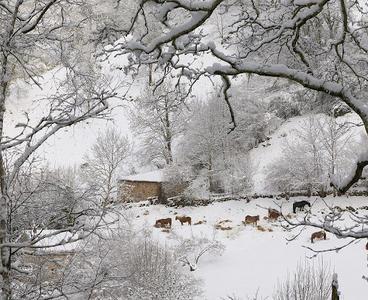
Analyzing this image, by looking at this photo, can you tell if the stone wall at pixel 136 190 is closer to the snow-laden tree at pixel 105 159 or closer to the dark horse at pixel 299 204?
the snow-laden tree at pixel 105 159

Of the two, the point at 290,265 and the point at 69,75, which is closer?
the point at 69,75

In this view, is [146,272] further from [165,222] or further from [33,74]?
[33,74]

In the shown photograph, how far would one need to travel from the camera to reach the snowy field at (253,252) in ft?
48.4

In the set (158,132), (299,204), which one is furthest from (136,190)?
(299,204)

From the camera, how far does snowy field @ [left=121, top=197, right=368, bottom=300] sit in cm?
1477

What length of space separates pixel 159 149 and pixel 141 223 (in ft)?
23.7

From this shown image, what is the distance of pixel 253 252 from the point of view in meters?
17.7

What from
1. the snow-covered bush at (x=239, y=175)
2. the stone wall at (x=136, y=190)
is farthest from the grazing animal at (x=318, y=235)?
the stone wall at (x=136, y=190)

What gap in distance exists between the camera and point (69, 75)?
15.0ft

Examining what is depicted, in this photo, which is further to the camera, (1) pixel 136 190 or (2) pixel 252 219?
(1) pixel 136 190

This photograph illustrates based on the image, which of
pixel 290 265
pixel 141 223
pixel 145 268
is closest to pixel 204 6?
pixel 145 268

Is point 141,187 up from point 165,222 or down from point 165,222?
up

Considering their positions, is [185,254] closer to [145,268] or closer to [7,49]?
[145,268]

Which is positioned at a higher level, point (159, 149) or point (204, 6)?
point (159, 149)
